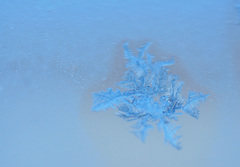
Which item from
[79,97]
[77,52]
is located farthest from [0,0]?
[79,97]

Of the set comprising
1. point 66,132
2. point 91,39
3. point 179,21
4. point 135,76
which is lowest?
point 66,132

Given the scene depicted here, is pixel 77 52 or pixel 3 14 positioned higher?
pixel 3 14

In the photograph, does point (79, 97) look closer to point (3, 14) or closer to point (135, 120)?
point (135, 120)

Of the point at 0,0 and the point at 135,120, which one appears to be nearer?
the point at 135,120
